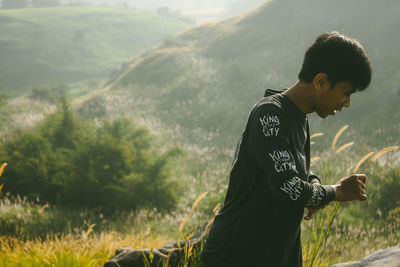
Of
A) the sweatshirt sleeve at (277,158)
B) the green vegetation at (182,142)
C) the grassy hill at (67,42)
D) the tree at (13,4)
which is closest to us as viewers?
the sweatshirt sleeve at (277,158)

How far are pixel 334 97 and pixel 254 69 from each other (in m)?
20.6

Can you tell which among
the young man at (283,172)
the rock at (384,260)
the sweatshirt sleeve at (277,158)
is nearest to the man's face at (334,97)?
the young man at (283,172)

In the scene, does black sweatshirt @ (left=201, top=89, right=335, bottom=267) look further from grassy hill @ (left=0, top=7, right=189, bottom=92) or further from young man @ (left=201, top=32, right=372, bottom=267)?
grassy hill @ (left=0, top=7, right=189, bottom=92)

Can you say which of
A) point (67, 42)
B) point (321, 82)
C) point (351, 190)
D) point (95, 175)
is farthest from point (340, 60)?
point (67, 42)

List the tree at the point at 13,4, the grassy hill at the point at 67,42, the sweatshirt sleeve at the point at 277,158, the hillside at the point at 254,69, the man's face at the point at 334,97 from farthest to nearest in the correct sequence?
1. the tree at the point at 13,4
2. the grassy hill at the point at 67,42
3. the hillside at the point at 254,69
4. the man's face at the point at 334,97
5. the sweatshirt sleeve at the point at 277,158

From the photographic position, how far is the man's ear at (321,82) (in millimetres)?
1607

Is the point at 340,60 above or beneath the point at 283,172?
above

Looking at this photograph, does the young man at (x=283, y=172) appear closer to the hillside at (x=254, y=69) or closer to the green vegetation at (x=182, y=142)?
the green vegetation at (x=182, y=142)

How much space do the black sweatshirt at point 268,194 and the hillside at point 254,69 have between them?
35.0 feet

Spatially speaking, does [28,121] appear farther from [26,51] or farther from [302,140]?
[26,51]

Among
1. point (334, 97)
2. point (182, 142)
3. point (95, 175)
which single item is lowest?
point (182, 142)

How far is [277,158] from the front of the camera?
4.96ft

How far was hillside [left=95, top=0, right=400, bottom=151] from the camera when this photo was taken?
15026 mm

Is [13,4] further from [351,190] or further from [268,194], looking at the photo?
[351,190]
